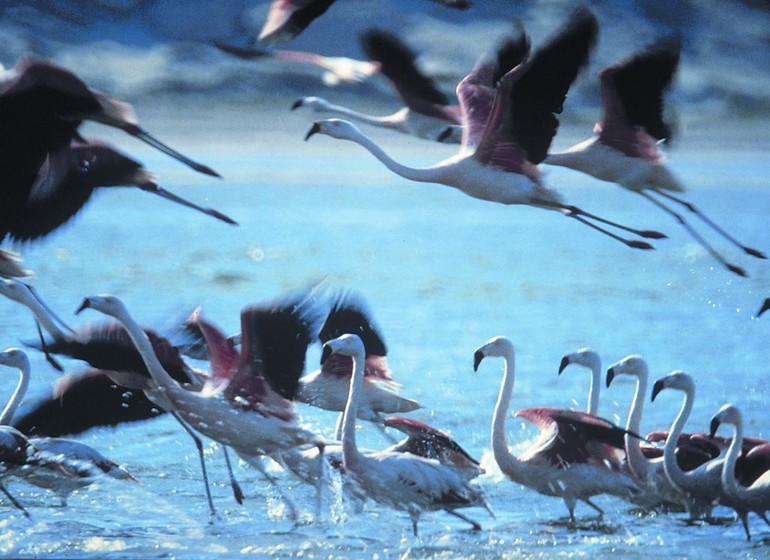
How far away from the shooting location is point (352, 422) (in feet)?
16.9

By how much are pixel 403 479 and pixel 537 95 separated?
1425mm

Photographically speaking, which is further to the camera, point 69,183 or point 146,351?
point 69,183

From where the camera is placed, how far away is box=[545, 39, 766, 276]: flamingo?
5539 millimetres

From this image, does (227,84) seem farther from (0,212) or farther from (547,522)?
(547,522)

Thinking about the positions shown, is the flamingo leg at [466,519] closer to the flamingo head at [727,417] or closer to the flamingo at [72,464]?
the flamingo head at [727,417]

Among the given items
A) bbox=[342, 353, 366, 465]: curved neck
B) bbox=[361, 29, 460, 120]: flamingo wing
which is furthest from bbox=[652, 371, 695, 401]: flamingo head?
bbox=[361, 29, 460, 120]: flamingo wing

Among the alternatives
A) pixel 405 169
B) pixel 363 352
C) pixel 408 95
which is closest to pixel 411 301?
pixel 408 95

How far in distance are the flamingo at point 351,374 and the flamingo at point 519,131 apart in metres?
0.64

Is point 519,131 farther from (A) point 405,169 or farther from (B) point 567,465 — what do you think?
(B) point 567,465

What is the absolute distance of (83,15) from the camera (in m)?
7.37

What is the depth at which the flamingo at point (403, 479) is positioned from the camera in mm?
5031

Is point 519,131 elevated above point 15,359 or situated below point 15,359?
above

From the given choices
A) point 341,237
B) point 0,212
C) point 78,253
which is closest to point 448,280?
point 341,237

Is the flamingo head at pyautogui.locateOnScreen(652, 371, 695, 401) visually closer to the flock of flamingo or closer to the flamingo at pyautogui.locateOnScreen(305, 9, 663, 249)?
the flock of flamingo
